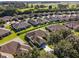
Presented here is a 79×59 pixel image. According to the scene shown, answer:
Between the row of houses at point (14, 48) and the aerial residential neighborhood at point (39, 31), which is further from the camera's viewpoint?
the row of houses at point (14, 48)

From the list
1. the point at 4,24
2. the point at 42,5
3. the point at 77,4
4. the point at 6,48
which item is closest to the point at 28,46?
the point at 6,48

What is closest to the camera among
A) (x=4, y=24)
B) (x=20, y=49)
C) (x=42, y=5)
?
(x=20, y=49)

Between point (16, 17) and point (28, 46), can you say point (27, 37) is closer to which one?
point (28, 46)

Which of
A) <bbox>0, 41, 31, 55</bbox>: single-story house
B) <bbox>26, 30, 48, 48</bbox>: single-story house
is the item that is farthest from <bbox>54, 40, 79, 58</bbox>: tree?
<bbox>26, 30, 48, 48</bbox>: single-story house

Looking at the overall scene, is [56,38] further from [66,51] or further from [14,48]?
[14,48]

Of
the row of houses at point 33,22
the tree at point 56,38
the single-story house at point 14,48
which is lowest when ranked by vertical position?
the row of houses at point 33,22

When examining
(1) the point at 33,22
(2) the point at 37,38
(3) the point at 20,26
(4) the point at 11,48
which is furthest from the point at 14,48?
(1) the point at 33,22

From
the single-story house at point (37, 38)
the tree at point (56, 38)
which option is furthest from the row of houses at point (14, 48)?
the tree at point (56, 38)

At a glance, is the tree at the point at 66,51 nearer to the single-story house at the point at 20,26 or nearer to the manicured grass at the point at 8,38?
the manicured grass at the point at 8,38

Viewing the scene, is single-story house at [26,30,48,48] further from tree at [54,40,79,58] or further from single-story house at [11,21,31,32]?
tree at [54,40,79,58]
